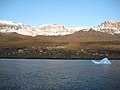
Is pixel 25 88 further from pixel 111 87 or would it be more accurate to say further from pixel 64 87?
pixel 111 87

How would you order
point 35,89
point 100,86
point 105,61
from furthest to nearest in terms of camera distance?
point 105,61
point 100,86
point 35,89

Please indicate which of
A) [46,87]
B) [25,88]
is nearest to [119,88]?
[46,87]

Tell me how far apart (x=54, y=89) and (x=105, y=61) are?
377ft

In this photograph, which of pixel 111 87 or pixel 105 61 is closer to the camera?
pixel 111 87

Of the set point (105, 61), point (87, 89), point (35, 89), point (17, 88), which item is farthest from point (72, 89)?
point (105, 61)

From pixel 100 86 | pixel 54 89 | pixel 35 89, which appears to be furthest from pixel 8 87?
pixel 100 86

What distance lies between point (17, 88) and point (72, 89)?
12743 millimetres

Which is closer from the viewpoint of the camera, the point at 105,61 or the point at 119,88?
the point at 119,88

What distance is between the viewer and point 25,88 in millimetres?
68125

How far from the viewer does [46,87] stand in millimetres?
70812

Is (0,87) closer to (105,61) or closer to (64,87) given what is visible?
(64,87)

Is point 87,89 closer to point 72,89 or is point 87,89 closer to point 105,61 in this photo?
point 72,89

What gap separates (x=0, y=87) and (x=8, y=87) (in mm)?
1840

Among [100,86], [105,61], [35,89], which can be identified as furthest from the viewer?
Result: [105,61]
